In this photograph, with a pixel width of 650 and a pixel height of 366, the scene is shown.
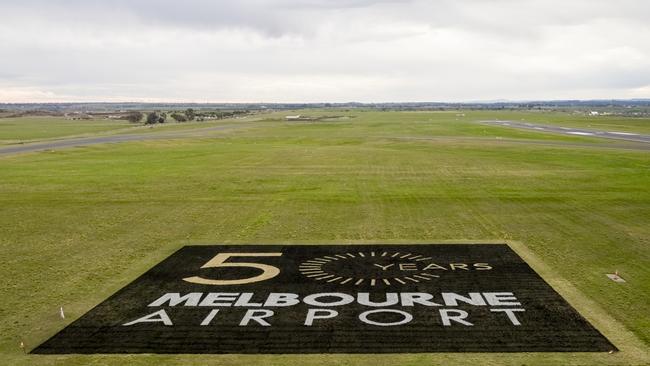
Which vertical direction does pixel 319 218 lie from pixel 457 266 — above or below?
above

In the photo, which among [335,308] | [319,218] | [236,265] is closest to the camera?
[335,308]

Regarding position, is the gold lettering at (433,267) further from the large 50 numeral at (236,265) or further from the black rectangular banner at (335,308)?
the large 50 numeral at (236,265)

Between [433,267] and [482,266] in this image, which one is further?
[482,266]

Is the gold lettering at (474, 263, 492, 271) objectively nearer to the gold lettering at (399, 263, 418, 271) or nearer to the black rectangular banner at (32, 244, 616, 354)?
the black rectangular banner at (32, 244, 616, 354)

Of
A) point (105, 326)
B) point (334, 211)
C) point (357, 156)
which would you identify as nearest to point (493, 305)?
point (105, 326)

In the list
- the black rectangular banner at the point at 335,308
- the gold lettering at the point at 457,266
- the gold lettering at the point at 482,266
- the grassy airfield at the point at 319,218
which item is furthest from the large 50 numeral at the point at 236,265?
the gold lettering at the point at 482,266

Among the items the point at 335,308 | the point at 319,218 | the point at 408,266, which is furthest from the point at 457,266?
the point at 319,218

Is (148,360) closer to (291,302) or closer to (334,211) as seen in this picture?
(291,302)

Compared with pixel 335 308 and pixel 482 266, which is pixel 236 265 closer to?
pixel 335 308
